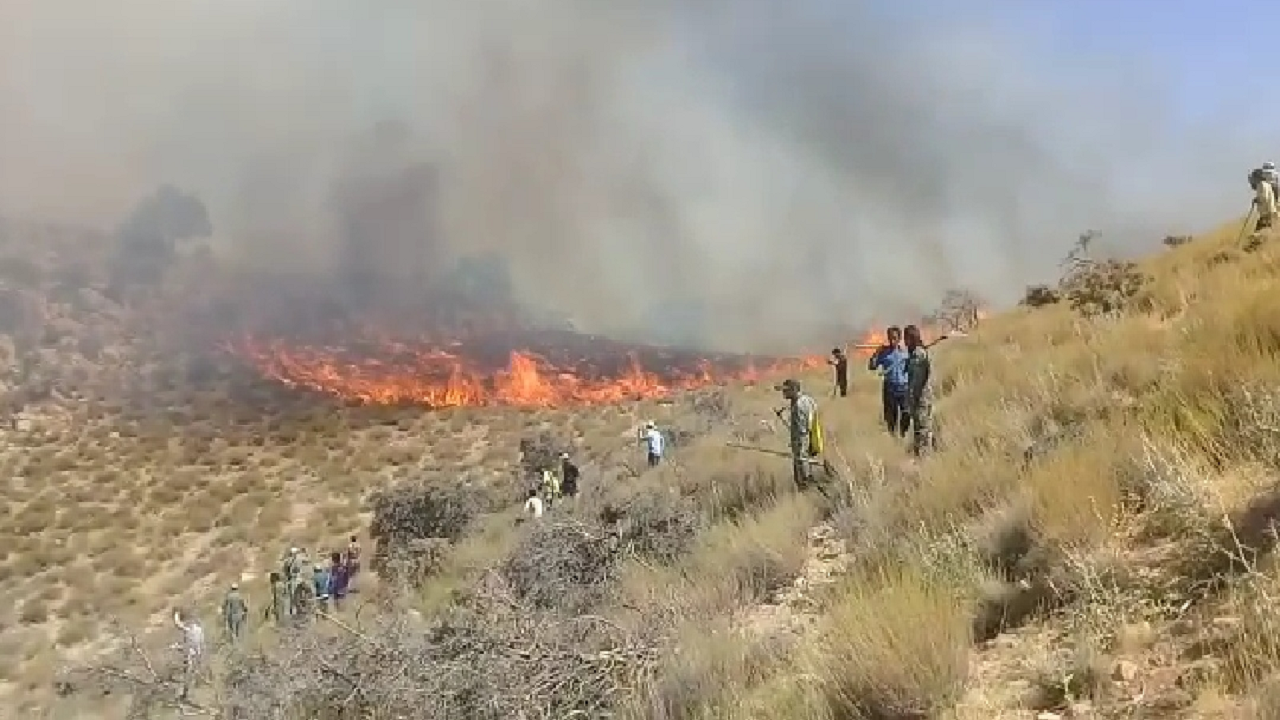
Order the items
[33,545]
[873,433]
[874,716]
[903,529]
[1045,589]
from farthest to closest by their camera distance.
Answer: [33,545], [873,433], [903,529], [1045,589], [874,716]

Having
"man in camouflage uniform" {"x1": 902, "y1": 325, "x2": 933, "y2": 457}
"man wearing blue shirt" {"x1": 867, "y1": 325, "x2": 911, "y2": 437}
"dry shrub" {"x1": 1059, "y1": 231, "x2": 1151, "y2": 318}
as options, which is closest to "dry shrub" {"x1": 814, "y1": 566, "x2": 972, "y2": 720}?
"man in camouflage uniform" {"x1": 902, "y1": 325, "x2": 933, "y2": 457}

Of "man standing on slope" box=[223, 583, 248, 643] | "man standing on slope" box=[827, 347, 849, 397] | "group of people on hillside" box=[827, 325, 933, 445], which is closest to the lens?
"group of people on hillside" box=[827, 325, 933, 445]

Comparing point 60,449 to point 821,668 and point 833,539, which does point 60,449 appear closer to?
point 833,539

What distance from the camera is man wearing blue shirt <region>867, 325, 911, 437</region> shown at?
12.3m

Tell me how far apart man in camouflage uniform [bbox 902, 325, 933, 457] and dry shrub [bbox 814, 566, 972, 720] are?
17.5 feet

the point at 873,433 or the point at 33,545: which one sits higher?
the point at 873,433

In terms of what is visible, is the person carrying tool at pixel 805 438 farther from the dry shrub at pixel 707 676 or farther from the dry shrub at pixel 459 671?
the dry shrub at pixel 707 676

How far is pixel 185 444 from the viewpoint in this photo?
130ft

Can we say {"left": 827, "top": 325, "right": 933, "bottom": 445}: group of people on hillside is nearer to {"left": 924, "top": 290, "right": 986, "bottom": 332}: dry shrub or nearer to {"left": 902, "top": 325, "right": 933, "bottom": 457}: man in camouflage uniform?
{"left": 902, "top": 325, "right": 933, "bottom": 457}: man in camouflage uniform

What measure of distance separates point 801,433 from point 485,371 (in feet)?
150

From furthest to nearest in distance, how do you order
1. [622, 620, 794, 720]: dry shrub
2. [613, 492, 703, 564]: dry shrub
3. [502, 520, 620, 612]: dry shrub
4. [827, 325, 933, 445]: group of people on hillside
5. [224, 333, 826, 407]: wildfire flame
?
[224, 333, 826, 407]: wildfire flame → [827, 325, 933, 445]: group of people on hillside → [613, 492, 703, 564]: dry shrub → [502, 520, 620, 612]: dry shrub → [622, 620, 794, 720]: dry shrub

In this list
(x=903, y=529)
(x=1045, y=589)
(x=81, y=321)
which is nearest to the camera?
(x=1045, y=589)

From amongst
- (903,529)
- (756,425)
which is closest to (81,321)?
(756,425)

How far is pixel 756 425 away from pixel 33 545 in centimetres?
2149
